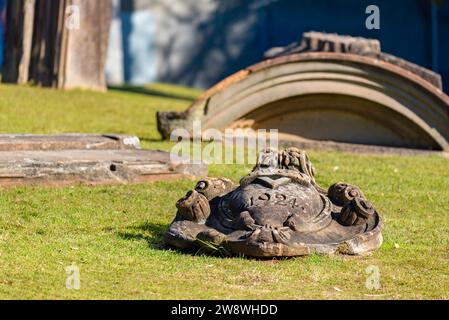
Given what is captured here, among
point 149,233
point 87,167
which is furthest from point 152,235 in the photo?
point 87,167

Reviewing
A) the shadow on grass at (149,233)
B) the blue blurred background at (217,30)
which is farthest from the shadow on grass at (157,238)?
the blue blurred background at (217,30)

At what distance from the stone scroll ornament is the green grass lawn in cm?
12

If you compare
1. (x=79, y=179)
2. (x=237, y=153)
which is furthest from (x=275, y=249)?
(x=237, y=153)

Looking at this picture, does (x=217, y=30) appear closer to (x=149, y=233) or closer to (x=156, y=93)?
(x=156, y=93)

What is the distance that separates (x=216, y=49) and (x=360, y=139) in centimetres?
1271

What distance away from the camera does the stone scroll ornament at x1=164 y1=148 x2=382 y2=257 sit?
326 inches

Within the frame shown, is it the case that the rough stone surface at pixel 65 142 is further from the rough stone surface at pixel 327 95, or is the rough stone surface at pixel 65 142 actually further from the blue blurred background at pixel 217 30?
the blue blurred background at pixel 217 30

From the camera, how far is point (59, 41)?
655 inches

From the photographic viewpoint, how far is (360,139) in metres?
14.0

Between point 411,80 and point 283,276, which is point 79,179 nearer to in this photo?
point 283,276

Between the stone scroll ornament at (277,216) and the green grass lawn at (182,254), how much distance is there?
0.40ft

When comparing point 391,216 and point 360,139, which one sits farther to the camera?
point 360,139

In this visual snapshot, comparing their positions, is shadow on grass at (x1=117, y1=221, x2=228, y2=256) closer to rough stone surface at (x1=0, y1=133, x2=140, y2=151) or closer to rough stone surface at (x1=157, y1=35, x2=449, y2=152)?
rough stone surface at (x1=0, y1=133, x2=140, y2=151)
